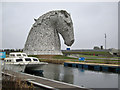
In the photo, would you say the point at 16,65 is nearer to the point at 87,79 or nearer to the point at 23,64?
the point at 23,64

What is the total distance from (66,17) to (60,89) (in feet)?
107

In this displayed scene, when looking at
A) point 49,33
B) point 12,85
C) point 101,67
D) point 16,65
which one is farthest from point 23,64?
point 49,33

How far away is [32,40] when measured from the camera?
41.3 m

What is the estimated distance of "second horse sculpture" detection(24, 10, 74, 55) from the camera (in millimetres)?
40406

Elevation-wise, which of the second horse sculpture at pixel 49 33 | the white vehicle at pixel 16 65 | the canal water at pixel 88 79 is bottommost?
the canal water at pixel 88 79

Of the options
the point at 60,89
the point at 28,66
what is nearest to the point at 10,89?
the point at 60,89

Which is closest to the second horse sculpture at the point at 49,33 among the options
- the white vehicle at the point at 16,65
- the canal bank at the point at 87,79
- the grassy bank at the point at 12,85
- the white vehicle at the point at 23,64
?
the white vehicle at the point at 23,64

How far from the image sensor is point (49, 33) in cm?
4078

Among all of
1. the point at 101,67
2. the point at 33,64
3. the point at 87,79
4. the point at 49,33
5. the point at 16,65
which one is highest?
the point at 49,33

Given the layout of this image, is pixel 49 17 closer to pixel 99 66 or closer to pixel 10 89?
pixel 99 66

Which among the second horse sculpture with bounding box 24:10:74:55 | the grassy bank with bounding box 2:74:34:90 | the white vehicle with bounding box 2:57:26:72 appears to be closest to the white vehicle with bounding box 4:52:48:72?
the white vehicle with bounding box 2:57:26:72

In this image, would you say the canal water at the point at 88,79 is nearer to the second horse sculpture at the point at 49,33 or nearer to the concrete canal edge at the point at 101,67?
the concrete canal edge at the point at 101,67

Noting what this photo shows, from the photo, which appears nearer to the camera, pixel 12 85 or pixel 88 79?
pixel 12 85

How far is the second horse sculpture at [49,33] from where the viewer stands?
40.4m
